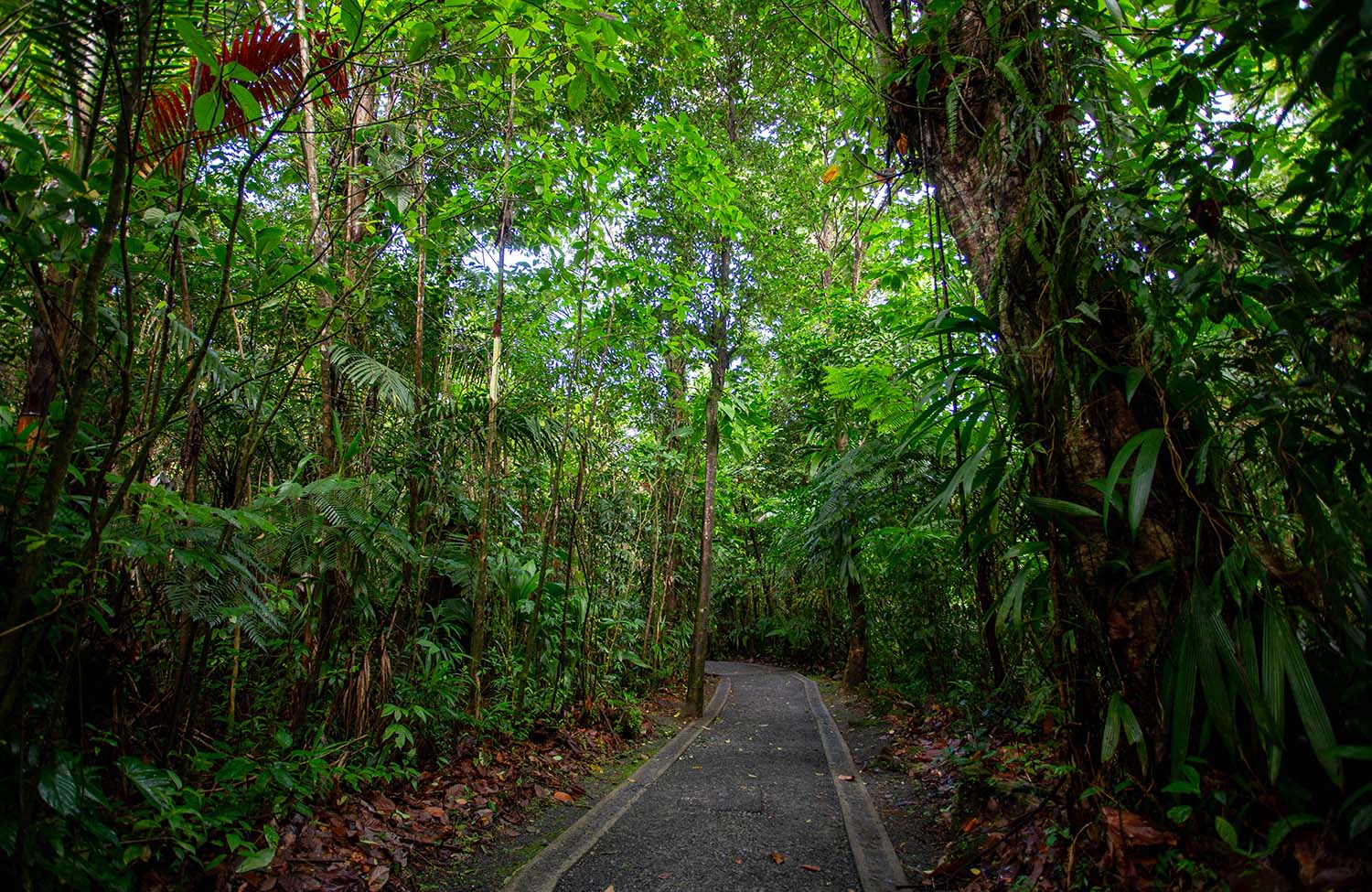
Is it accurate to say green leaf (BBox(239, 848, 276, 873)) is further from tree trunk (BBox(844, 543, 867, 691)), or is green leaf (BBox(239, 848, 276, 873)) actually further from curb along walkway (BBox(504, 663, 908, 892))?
tree trunk (BBox(844, 543, 867, 691))

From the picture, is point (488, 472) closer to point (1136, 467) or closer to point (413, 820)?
point (413, 820)

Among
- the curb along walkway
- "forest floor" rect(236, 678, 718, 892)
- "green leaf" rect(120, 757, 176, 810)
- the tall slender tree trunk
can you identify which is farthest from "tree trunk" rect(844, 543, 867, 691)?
"green leaf" rect(120, 757, 176, 810)

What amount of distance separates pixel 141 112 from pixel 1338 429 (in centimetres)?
312

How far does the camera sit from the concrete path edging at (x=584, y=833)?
2.68 m

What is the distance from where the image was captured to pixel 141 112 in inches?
50.4

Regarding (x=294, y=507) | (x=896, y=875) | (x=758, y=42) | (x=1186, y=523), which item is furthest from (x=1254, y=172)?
(x=758, y=42)

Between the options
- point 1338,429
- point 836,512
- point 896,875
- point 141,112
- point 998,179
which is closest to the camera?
point 141,112

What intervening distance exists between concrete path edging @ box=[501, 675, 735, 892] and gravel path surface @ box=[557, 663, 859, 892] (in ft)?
0.15

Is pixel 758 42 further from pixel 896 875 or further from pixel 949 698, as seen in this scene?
pixel 896 875

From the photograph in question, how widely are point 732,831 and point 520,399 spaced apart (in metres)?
3.18

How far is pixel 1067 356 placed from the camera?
1991 millimetres

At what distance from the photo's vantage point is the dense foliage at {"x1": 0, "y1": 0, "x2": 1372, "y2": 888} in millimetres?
1433

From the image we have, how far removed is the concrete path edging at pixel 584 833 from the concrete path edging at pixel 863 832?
0.45 feet

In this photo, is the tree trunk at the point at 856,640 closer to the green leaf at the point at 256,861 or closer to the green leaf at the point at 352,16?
the green leaf at the point at 256,861
